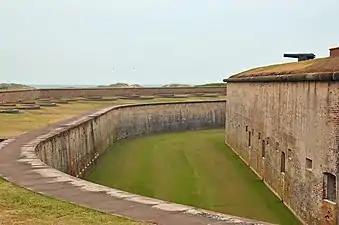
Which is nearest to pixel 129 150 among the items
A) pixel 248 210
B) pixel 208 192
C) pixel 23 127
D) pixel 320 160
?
pixel 23 127

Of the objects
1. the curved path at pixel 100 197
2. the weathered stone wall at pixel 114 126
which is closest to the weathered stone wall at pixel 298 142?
the curved path at pixel 100 197

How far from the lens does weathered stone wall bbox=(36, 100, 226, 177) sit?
44.6 ft

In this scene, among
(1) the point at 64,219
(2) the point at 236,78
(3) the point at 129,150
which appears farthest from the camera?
(2) the point at 236,78

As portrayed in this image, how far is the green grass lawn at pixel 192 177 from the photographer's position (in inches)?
506

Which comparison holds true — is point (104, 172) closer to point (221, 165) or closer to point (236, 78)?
point (221, 165)

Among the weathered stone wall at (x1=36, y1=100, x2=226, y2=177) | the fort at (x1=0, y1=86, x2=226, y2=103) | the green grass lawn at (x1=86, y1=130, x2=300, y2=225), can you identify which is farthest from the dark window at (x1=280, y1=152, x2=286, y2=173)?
the fort at (x1=0, y1=86, x2=226, y2=103)

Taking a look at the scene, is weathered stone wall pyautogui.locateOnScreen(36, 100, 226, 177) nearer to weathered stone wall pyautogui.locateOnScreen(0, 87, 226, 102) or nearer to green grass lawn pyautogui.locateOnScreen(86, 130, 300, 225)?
green grass lawn pyautogui.locateOnScreen(86, 130, 300, 225)

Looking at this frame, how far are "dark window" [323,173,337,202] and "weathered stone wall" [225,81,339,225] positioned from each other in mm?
62

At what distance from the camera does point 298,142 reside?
40.2 ft

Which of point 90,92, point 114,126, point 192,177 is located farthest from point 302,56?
point 90,92

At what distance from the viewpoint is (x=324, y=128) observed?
34.3 feet

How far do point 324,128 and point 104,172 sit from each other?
8281mm

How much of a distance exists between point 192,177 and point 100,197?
9.70 meters

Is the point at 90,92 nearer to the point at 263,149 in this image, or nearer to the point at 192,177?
the point at 192,177
